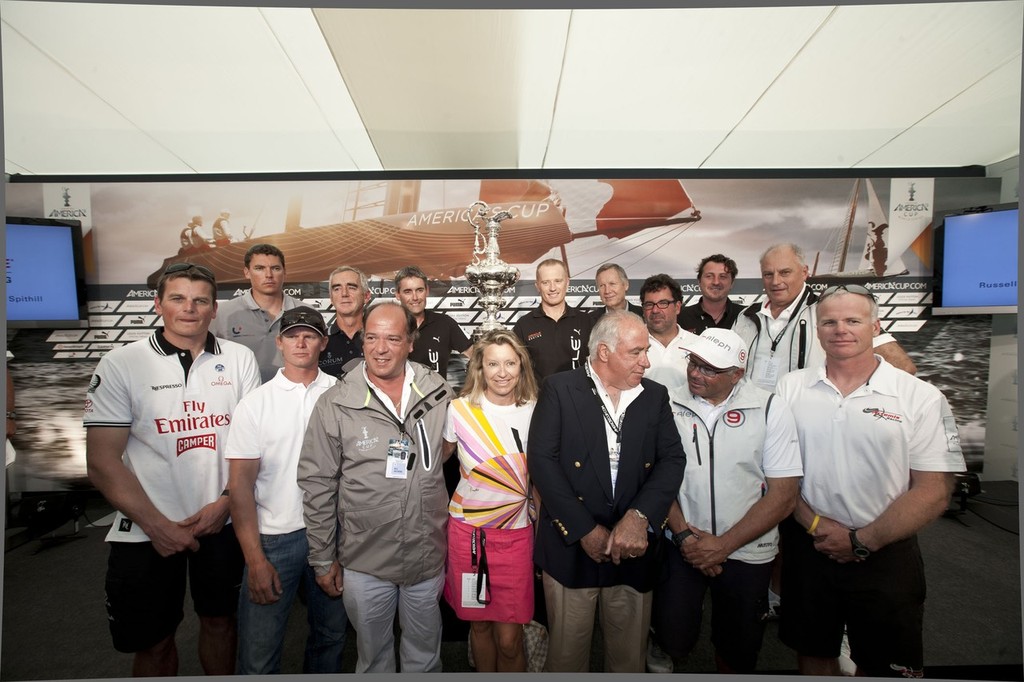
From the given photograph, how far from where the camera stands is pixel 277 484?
6.06ft

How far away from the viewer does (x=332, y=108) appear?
7.36 ft

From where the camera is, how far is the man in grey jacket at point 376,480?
1782 millimetres

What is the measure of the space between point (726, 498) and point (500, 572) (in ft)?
3.31

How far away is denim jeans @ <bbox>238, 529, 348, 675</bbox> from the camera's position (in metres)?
1.89

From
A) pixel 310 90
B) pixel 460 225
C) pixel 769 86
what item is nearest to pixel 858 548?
pixel 769 86

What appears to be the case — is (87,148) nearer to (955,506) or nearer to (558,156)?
(558,156)

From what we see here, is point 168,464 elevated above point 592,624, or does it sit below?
above

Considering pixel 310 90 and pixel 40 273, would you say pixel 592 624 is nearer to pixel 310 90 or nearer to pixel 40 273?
pixel 310 90

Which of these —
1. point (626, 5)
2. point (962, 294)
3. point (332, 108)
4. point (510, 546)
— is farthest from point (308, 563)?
point (962, 294)

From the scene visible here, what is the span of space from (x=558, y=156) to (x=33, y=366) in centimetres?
293

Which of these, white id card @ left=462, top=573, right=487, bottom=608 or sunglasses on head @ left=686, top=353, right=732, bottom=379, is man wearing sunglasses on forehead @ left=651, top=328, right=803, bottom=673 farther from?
white id card @ left=462, top=573, right=487, bottom=608

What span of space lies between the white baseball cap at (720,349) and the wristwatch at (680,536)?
2.37 feet

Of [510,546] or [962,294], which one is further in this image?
[962,294]

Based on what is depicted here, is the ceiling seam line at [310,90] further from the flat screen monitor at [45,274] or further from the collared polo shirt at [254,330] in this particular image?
the flat screen monitor at [45,274]
